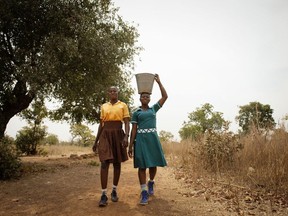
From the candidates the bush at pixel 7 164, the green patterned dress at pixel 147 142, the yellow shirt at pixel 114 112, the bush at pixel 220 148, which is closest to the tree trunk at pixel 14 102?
the bush at pixel 7 164

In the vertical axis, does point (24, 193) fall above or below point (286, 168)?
below

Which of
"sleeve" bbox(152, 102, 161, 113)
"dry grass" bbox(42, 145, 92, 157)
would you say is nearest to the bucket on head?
"sleeve" bbox(152, 102, 161, 113)

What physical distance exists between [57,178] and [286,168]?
21.6 ft

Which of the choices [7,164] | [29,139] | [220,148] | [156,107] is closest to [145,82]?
[156,107]

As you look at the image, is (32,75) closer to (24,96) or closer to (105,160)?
(24,96)

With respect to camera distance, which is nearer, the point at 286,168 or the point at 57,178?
the point at 286,168

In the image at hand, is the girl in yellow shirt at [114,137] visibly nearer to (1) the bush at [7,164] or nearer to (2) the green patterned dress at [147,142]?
(2) the green patterned dress at [147,142]

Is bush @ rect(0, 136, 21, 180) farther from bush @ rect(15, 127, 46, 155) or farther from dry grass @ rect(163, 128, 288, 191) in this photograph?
bush @ rect(15, 127, 46, 155)

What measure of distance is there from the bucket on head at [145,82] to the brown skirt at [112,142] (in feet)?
2.76

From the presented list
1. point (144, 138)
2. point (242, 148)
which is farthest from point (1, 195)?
point (242, 148)

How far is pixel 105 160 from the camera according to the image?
4812 mm

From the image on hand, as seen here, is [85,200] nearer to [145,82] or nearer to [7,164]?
[145,82]

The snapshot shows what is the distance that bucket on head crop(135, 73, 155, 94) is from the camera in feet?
17.0

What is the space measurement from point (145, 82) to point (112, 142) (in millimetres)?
1390
